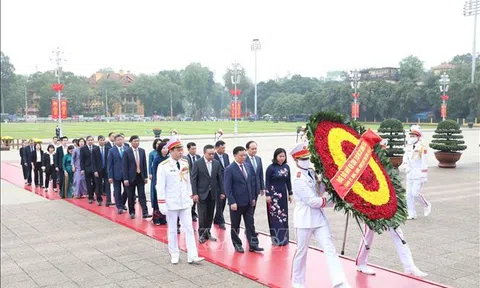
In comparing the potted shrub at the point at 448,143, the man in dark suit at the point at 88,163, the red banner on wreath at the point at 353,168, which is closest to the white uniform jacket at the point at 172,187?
the red banner on wreath at the point at 353,168

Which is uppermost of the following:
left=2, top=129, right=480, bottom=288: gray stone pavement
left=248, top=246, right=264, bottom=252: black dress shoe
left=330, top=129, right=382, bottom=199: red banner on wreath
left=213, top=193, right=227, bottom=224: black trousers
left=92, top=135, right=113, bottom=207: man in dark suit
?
left=330, top=129, right=382, bottom=199: red banner on wreath

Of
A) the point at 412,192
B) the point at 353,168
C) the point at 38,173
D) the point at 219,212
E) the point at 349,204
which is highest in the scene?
the point at 353,168

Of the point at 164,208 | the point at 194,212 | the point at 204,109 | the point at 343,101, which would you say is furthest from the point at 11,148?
the point at 164,208

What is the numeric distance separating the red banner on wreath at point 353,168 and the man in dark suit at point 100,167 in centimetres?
588

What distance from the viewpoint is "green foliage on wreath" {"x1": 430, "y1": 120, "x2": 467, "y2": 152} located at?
14672 mm

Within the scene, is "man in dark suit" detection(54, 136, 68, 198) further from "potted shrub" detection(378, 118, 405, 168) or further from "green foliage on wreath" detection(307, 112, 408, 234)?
"potted shrub" detection(378, 118, 405, 168)

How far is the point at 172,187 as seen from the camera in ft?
17.0

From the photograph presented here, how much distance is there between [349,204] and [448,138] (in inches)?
485

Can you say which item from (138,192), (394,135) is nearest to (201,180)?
(138,192)

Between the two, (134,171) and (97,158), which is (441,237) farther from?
(97,158)

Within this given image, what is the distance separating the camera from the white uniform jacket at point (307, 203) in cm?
395

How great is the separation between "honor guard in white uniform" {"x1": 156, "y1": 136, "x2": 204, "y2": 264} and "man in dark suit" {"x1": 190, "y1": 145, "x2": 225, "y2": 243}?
692mm

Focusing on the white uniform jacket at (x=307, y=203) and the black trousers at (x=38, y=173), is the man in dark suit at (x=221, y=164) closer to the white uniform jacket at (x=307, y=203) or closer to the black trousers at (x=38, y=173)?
the white uniform jacket at (x=307, y=203)

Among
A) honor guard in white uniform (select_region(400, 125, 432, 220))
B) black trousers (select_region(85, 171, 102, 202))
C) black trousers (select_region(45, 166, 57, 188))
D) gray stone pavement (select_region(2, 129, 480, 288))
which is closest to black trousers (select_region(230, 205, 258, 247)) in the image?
gray stone pavement (select_region(2, 129, 480, 288))
